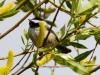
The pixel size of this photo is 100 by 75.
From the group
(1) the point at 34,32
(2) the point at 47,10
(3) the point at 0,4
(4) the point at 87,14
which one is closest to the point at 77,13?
(4) the point at 87,14

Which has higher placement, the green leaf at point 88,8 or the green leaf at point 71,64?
the green leaf at point 88,8

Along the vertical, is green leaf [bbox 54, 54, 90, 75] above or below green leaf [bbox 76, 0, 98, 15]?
below

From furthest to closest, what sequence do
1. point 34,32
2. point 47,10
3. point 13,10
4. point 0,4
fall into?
point 34,32, point 47,10, point 0,4, point 13,10

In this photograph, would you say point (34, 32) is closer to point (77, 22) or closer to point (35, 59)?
point (77, 22)

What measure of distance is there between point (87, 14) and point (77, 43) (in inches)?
11.0

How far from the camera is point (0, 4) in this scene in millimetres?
1479

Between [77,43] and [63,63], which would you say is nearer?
[63,63]

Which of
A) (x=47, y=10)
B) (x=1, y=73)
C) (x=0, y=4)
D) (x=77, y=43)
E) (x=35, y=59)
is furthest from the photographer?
(x=47, y=10)

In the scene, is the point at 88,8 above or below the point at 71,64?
above

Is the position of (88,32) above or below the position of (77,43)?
above

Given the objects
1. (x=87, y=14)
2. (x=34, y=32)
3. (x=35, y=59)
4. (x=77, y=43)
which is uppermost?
(x=87, y=14)

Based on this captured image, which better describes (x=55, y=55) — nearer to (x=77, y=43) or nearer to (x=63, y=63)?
(x=63, y=63)

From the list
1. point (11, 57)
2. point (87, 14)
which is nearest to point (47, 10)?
point (87, 14)

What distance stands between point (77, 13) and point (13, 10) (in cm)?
29
